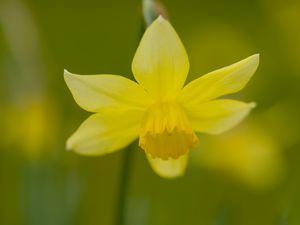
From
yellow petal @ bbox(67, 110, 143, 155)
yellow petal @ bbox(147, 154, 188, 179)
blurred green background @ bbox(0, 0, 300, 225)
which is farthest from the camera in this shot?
blurred green background @ bbox(0, 0, 300, 225)

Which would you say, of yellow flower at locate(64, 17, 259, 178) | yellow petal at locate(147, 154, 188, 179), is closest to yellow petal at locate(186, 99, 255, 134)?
yellow flower at locate(64, 17, 259, 178)

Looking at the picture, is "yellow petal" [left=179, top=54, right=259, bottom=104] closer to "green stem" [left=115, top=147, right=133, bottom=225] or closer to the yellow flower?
the yellow flower

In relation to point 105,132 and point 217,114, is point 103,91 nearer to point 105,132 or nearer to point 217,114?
point 105,132

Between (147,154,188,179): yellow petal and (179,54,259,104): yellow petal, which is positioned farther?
(147,154,188,179): yellow petal

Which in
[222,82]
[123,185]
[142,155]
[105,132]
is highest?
[222,82]

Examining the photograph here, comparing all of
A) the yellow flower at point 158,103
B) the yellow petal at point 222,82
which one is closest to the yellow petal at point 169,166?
the yellow flower at point 158,103

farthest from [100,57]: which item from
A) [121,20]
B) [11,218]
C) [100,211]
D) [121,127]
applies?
[121,127]

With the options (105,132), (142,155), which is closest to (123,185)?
(105,132)
